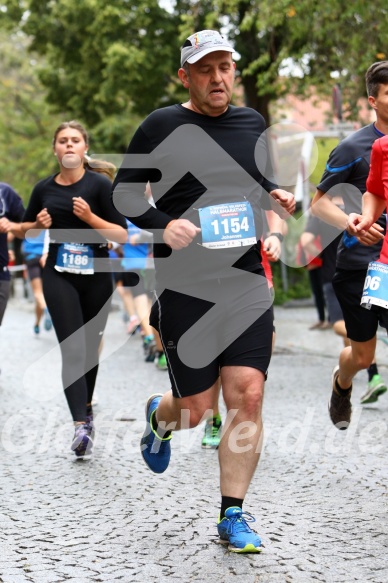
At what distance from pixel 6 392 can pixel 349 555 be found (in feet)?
20.2

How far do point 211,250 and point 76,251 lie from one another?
2.43 metres

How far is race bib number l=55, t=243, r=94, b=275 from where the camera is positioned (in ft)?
22.9

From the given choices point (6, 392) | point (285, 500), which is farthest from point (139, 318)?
point (285, 500)

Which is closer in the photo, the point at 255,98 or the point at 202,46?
the point at 202,46

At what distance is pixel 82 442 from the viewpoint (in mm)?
6520

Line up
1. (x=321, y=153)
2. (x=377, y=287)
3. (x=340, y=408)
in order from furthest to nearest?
(x=321, y=153)
(x=340, y=408)
(x=377, y=287)

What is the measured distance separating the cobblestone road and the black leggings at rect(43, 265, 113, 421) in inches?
16.7

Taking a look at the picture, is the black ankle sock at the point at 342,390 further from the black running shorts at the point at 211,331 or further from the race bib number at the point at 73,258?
the black running shorts at the point at 211,331

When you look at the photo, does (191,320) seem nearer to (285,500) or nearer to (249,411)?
(249,411)

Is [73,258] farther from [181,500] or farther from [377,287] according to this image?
[377,287]

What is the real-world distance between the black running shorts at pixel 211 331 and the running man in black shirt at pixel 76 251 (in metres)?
2.19

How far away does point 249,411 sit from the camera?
457 cm

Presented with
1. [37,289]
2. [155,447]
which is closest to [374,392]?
[155,447]

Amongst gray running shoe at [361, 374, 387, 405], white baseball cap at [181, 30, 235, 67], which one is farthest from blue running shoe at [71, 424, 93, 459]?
white baseball cap at [181, 30, 235, 67]
